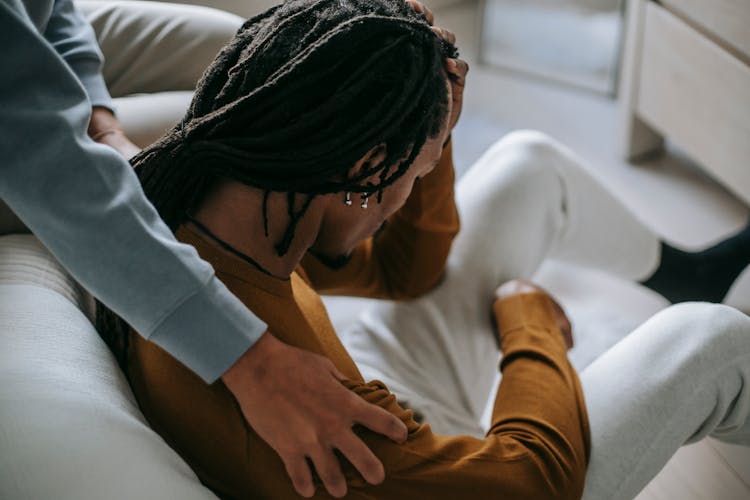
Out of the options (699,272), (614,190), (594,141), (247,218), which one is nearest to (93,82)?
(247,218)

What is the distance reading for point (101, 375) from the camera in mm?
741

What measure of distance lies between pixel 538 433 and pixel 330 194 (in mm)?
303

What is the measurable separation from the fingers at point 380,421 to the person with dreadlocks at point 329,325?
1 cm

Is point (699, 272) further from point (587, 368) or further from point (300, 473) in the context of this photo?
point (300, 473)

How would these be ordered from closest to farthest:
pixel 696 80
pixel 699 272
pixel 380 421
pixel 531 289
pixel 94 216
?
pixel 94 216 → pixel 380 421 → pixel 531 289 → pixel 699 272 → pixel 696 80

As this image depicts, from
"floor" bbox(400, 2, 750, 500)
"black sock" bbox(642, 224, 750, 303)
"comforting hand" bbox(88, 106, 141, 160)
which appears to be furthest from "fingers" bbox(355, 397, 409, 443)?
"black sock" bbox(642, 224, 750, 303)

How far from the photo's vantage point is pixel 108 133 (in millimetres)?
1008

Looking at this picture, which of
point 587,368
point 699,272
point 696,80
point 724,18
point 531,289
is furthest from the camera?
point 696,80

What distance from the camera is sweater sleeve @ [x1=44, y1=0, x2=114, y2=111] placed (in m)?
0.99

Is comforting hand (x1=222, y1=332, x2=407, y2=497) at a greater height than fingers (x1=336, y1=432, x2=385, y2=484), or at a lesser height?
greater

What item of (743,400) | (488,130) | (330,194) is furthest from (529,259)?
(488,130)

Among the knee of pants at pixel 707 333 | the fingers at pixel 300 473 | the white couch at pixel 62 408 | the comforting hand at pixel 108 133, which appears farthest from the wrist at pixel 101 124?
the knee of pants at pixel 707 333

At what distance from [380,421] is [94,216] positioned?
29 centimetres

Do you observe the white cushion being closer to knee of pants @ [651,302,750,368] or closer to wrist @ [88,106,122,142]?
wrist @ [88,106,122,142]
